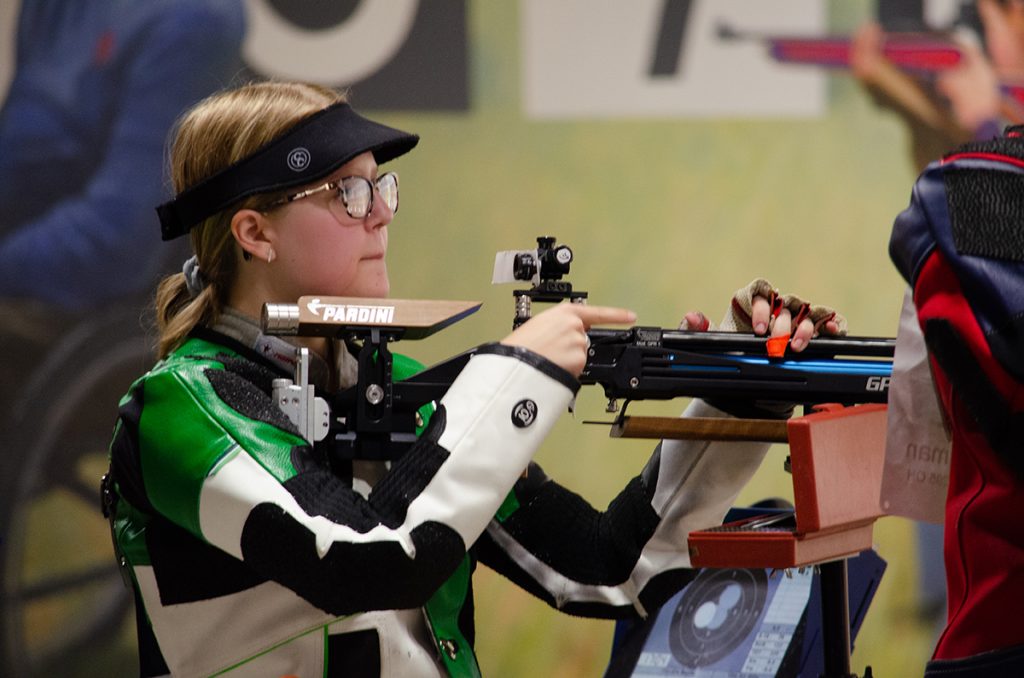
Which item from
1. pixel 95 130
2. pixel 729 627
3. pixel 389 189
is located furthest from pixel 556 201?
pixel 389 189

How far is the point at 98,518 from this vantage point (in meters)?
3.34

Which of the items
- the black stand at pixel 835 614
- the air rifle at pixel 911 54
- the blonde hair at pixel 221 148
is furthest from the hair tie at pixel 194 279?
the air rifle at pixel 911 54

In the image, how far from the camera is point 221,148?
1.75m

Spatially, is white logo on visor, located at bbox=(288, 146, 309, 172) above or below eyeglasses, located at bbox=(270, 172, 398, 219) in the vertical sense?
above

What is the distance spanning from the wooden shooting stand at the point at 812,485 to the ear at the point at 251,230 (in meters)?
0.54

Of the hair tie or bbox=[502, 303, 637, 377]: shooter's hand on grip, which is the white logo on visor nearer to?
the hair tie

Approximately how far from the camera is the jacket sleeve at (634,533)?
6.26 feet

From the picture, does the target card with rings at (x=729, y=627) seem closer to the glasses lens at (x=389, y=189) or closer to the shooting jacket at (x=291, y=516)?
the shooting jacket at (x=291, y=516)

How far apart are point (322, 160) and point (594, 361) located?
46 centimetres

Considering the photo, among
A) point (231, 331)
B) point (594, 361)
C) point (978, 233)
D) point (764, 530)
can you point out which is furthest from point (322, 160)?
point (978, 233)

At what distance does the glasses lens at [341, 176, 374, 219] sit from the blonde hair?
95 millimetres

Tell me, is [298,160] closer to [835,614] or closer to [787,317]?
[787,317]

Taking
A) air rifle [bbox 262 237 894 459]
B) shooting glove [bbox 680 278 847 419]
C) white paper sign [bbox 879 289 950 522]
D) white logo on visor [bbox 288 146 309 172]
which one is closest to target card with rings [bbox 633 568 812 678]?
shooting glove [bbox 680 278 847 419]

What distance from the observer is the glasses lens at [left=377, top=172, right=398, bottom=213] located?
1.82 m
